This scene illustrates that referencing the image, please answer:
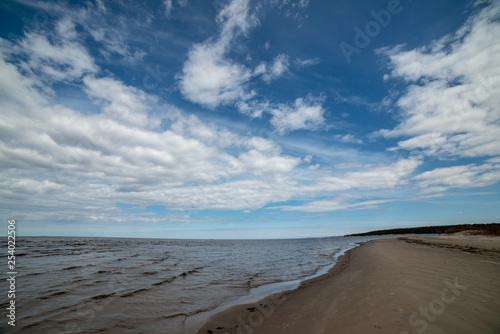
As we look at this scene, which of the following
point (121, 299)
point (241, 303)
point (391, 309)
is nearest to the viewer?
point (391, 309)

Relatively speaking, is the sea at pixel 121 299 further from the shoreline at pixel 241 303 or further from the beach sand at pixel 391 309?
the beach sand at pixel 391 309

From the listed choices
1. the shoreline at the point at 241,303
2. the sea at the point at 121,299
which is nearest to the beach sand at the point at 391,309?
the shoreline at the point at 241,303

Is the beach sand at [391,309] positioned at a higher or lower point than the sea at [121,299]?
higher

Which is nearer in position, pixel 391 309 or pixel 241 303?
pixel 391 309

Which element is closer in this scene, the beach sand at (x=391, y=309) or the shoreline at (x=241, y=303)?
the beach sand at (x=391, y=309)

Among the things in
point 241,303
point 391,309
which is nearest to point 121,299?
point 241,303

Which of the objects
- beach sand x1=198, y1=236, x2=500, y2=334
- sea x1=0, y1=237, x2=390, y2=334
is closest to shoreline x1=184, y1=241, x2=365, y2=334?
sea x1=0, y1=237, x2=390, y2=334

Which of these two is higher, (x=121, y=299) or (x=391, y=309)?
(x=391, y=309)

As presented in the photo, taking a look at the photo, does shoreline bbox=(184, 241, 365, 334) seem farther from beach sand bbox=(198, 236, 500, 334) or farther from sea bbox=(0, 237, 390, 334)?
beach sand bbox=(198, 236, 500, 334)

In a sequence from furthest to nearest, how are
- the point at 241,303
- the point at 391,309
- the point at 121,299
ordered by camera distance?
the point at 121,299
the point at 241,303
the point at 391,309

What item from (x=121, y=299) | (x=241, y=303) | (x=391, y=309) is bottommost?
(x=241, y=303)

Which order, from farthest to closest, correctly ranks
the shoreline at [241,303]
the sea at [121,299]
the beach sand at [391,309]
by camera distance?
the shoreline at [241,303]
the sea at [121,299]
the beach sand at [391,309]

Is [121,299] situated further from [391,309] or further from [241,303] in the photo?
[391,309]

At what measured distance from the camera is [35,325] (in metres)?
6.92
